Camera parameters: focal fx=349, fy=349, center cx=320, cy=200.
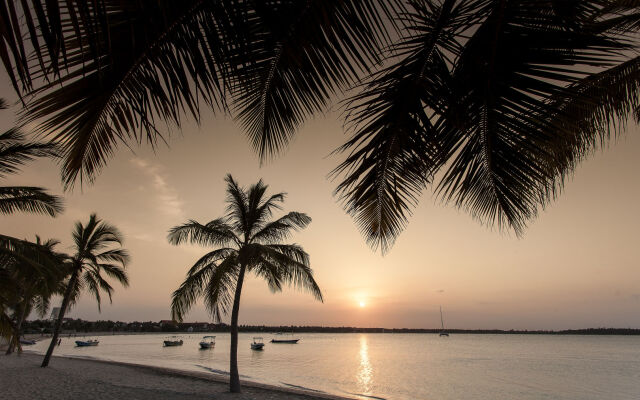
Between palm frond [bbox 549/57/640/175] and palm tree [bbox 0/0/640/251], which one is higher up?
palm frond [bbox 549/57/640/175]

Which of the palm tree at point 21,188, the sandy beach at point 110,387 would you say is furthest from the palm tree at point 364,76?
the sandy beach at point 110,387

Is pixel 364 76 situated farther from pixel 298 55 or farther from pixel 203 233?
pixel 203 233

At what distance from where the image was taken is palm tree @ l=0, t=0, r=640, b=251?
1.38 m

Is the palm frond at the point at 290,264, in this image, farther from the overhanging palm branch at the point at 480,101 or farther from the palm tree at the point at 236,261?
the overhanging palm branch at the point at 480,101

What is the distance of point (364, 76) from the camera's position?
2.32 meters

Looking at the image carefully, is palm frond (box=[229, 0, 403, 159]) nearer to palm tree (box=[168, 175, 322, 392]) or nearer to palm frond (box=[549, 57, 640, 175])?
palm frond (box=[549, 57, 640, 175])

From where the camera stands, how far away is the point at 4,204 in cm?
859

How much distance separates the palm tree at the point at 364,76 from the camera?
1385 millimetres

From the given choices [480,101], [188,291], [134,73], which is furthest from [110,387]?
[480,101]

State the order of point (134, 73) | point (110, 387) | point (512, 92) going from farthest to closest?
point (110, 387), point (512, 92), point (134, 73)

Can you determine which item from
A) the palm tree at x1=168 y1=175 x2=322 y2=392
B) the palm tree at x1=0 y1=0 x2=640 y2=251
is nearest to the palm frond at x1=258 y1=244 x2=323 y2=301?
the palm tree at x1=168 y1=175 x2=322 y2=392

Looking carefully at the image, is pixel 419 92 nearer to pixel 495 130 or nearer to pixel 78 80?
pixel 495 130

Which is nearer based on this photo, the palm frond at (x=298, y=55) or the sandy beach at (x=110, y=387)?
the palm frond at (x=298, y=55)

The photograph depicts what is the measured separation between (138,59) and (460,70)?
6.02 ft
